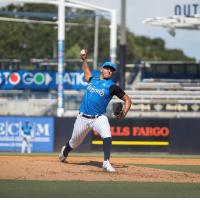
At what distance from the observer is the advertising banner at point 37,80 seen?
3700 centimetres

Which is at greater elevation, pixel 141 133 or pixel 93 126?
pixel 93 126

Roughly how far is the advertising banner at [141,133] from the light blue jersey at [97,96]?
1099cm

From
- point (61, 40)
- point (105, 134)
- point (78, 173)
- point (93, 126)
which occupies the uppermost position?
point (61, 40)

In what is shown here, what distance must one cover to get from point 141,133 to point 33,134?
3.48 meters

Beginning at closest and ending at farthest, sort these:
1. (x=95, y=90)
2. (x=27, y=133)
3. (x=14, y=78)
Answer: (x=95, y=90) → (x=27, y=133) → (x=14, y=78)

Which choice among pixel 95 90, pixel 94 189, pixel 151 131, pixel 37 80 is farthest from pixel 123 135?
pixel 37 80

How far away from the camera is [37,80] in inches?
1487

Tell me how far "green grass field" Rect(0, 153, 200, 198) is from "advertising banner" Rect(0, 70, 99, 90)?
25405 mm

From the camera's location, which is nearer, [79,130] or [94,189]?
[94,189]

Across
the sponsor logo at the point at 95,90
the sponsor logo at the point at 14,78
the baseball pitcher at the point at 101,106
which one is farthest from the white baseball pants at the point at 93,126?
the sponsor logo at the point at 14,78

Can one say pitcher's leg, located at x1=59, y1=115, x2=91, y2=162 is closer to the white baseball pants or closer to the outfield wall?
the white baseball pants

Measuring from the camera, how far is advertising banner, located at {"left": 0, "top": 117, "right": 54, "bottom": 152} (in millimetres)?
24609

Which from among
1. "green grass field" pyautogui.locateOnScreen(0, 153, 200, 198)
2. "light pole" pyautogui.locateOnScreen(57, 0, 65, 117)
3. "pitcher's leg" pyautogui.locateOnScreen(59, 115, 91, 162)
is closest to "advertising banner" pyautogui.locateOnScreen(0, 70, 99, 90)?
"light pole" pyautogui.locateOnScreen(57, 0, 65, 117)

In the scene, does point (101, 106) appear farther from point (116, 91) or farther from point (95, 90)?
point (116, 91)
